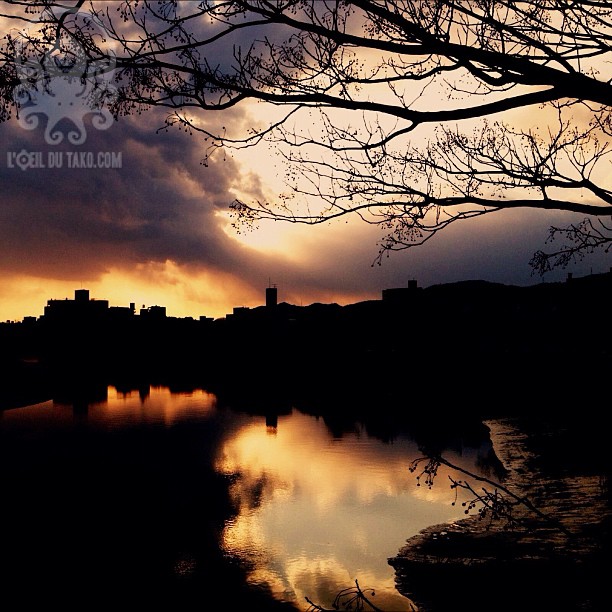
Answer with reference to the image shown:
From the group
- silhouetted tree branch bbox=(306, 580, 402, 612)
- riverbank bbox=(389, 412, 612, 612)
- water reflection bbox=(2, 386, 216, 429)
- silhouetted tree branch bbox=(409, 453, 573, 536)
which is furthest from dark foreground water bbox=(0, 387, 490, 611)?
water reflection bbox=(2, 386, 216, 429)

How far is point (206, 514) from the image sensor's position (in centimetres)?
2255

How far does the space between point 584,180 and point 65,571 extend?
12.6m

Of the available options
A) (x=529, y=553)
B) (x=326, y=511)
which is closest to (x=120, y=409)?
(x=326, y=511)

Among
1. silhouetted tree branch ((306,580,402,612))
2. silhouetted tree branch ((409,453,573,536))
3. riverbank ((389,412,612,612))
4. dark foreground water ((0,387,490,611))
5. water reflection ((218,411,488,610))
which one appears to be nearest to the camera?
silhouetted tree branch ((409,453,573,536))

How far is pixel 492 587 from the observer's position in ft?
43.8

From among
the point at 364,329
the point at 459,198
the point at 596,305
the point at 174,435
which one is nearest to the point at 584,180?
the point at 459,198

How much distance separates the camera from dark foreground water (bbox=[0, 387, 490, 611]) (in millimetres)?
15461

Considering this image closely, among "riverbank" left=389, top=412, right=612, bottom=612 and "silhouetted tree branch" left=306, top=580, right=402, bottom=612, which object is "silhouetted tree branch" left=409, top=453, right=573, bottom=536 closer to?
"riverbank" left=389, top=412, right=612, bottom=612

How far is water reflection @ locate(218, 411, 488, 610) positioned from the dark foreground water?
0.19ft

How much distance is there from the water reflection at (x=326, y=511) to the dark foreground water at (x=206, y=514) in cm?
6

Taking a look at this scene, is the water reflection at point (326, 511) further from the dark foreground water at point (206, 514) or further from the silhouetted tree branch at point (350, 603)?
the silhouetted tree branch at point (350, 603)

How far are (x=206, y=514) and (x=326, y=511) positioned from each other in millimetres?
3498

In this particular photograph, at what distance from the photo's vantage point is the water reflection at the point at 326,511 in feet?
54.4

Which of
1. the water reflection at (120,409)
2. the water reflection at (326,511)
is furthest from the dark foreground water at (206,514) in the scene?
the water reflection at (120,409)
